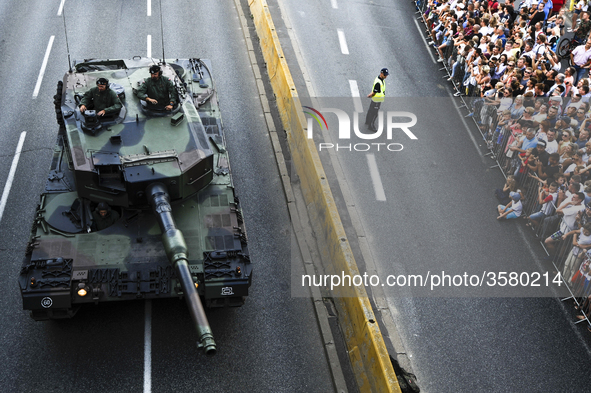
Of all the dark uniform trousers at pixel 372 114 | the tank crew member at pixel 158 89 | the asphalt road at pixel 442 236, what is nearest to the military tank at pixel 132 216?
the tank crew member at pixel 158 89

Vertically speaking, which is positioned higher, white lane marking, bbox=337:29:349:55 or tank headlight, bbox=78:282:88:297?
tank headlight, bbox=78:282:88:297

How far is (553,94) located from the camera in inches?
758

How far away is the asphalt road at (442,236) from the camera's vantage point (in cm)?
1421

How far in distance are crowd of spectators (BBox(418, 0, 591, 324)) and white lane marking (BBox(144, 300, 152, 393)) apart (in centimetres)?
957

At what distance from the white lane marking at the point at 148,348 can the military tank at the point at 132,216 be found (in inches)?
57.2

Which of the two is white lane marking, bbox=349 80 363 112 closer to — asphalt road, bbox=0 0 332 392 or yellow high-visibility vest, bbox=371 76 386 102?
yellow high-visibility vest, bbox=371 76 386 102

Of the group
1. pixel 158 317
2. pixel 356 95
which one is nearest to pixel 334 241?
pixel 158 317

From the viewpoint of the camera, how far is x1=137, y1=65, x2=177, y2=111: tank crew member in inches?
615

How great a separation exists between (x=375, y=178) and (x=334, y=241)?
4323mm

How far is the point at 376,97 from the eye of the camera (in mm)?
20047

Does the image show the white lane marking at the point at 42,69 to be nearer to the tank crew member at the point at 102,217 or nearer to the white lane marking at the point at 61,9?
the white lane marking at the point at 61,9

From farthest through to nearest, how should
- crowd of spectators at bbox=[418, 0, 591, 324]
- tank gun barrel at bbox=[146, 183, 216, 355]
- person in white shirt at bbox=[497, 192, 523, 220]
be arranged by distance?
person in white shirt at bbox=[497, 192, 523, 220] → crowd of spectators at bbox=[418, 0, 591, 324] → tank gun barrel at bbox=[146, 183, 216, 355]

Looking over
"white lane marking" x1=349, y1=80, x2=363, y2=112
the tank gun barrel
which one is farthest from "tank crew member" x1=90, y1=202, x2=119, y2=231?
"white lane marking" x1=349, y1=80, x2=363, y2=112

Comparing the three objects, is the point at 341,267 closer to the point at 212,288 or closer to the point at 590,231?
the point at 212,288
